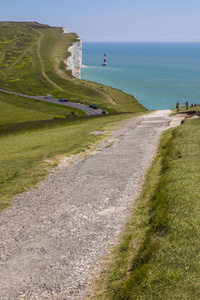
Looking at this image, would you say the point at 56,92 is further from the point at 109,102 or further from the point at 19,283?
Answer: the point at 19,283

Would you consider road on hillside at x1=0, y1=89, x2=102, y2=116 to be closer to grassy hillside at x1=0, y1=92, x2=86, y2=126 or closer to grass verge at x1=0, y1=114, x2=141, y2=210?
grassy hillside at x1=0, y1=92, x2=86, y2=126

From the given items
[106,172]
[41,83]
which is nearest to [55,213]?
[106,172]

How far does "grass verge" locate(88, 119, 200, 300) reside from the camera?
12.4 metres

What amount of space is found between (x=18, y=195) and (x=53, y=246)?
9320 mm

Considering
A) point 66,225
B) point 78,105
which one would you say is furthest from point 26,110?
point 66,225

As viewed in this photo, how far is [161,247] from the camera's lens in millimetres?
14938

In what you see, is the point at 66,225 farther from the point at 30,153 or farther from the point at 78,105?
the point at 78,105

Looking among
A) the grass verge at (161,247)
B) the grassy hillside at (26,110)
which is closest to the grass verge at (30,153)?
the grass verge at (161,247)

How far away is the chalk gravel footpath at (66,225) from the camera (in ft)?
45.5

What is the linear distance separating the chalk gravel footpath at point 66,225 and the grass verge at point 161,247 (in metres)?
0.95

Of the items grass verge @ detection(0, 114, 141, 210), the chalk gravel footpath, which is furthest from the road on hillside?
the chalk gravel footpath

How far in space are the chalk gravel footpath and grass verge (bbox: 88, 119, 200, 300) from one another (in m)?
0.95

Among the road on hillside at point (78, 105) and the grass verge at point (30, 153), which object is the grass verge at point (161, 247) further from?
the road on hillside at point (78, 105)

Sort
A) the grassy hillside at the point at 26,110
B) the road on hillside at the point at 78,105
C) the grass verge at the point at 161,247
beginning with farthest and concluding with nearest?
the road on hillside at the point at 78,105 → the grassy hillside at the point at 26,110 → the grass verge at the point at 161,247
